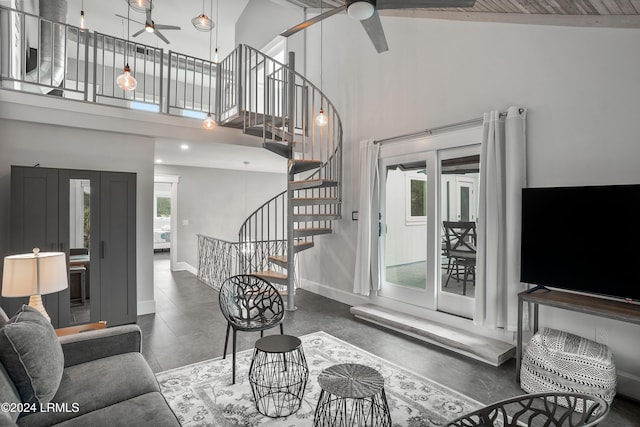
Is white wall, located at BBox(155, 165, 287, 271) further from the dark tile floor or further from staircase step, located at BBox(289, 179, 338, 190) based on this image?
staircase step, located at BBox(289, 179, 338, 190)

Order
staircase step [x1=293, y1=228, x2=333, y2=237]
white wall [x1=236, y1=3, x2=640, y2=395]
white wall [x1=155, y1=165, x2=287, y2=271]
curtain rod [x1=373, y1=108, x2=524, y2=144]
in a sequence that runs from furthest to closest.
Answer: white wall [x1=155, y1=165, x2=287, y2=271] → staircase step [x1=293, y1=228, x2=333, y2=237] → curtain rod [x1=373, y1=108, x2=524, y2=144] → white wall [x1=236, y1=3, x2=640, y2=395]

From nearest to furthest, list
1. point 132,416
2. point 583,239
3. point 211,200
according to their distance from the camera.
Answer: point 132,416 → point 583,239 → point 211,200

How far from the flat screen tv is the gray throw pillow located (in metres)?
3.38

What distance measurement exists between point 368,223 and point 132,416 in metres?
3.53

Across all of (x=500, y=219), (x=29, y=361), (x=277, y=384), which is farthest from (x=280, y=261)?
(x=29, y=361)

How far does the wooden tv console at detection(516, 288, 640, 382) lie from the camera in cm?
236

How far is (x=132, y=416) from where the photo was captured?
5.23ft

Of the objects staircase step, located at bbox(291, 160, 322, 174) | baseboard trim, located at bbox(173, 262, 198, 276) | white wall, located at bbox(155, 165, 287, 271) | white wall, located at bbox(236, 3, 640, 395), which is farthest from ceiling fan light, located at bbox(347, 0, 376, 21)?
baseboard trim, located at bbox(173, 262, 198, 276)

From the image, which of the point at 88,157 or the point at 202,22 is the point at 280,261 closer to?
the point at 88,157

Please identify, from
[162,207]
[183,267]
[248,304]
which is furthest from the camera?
[162,207]

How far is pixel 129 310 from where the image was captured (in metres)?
4.21

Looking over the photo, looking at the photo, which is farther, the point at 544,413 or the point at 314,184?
the point at 314,184

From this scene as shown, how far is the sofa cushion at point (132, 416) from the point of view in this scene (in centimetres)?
154

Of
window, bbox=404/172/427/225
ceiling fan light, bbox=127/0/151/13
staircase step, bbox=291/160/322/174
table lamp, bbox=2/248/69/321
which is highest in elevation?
ceiling fan light, bbox=127/0/151/13
